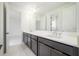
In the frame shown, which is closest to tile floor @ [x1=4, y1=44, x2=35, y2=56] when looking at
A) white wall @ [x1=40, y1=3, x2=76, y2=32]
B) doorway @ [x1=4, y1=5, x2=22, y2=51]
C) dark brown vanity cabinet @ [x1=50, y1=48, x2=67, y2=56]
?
doorway @ [x1=4, y1=5, x2=22, y2=51]

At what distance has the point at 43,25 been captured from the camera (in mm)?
2621

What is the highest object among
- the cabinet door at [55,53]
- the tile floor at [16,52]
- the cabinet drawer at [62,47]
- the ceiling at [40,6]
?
the ceiling at [40,6]

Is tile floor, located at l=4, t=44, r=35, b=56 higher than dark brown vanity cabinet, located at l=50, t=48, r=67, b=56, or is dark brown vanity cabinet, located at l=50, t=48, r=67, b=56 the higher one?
dark brown vanity cabinet, located at l=50, t=48, r=67, b=56

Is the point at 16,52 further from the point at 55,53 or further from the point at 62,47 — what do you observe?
the point at 62,47

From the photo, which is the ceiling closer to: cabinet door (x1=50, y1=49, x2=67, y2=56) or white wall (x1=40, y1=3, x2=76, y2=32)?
white wall (x1=40, y1=3, x2=76, y2=32)

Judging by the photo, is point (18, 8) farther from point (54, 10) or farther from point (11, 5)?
point (54, 10)

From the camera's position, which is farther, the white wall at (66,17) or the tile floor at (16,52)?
the tile floor at (16,52)

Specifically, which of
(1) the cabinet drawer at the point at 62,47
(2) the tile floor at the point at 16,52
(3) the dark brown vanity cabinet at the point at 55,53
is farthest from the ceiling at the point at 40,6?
(2) the tile floor at the point at 16,52

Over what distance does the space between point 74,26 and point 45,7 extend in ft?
3.33

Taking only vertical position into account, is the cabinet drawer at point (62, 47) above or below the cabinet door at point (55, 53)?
above

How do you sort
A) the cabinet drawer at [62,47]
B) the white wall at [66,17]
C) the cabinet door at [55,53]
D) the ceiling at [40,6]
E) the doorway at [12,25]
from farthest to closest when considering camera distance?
the doorway at [12,25]
the ceiling at [40,6]
the white wall at [66,17]
the cabinet door at [55,53]
the cabinet drawer at [62,47]

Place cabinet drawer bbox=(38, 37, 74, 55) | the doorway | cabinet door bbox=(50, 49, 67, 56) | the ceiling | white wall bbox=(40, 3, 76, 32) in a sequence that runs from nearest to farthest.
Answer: cabinet drawer bbox=(38, 37, 74, 55) → cabinet door bbox=(50, 49, 67, 56) → white wall bbox=(40, 3, 76, 32) → the ceiling → the doorway

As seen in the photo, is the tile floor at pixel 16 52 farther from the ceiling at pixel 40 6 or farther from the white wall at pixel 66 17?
the ceiling at pixel 40 6

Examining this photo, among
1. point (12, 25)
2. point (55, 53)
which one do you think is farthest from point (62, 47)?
point (12, 25)
